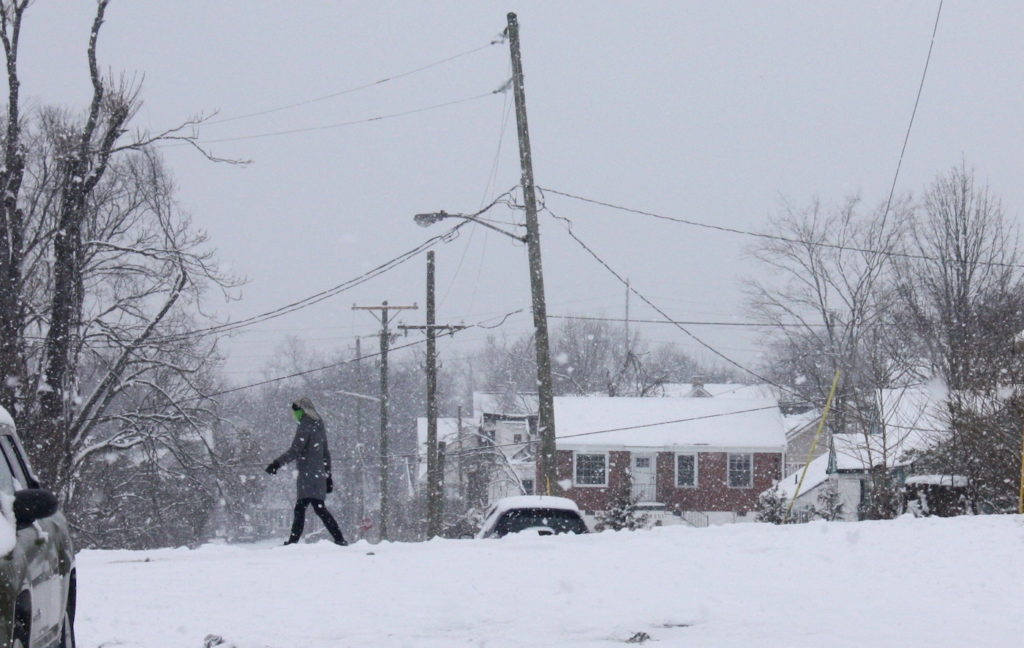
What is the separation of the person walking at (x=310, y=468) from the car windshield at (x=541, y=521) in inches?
70.0

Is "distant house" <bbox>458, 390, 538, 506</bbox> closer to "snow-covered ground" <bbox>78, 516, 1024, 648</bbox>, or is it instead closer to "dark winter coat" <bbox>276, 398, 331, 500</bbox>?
"dark winter coat" <bbox>276, 398, 331, 500</bbox>

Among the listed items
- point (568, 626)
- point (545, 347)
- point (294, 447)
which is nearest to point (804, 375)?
point (545, 347)

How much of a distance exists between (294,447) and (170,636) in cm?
525

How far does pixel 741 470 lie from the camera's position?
46.5m

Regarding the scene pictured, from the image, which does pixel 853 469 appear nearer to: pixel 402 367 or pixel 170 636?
pixel 170 636

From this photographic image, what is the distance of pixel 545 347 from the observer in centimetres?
1864

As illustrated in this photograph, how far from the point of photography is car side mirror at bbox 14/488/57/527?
4738mm

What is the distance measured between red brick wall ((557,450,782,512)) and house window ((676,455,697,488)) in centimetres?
14

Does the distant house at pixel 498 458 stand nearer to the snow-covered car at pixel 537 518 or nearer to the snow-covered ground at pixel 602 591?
the snow-covered car at pixel 537 518

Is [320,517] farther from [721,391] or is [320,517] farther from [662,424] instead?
[721,391]

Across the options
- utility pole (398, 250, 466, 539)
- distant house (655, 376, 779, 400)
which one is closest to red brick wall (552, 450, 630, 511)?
utility pole (398, 250, 466, 539)

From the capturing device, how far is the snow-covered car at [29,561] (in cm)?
427

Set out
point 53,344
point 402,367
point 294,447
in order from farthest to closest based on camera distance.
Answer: point 402,367, point 53,344, point 294,447

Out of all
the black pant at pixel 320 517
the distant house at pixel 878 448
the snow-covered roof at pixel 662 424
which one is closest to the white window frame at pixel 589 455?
the snow-covered roof at pixel 662 424
